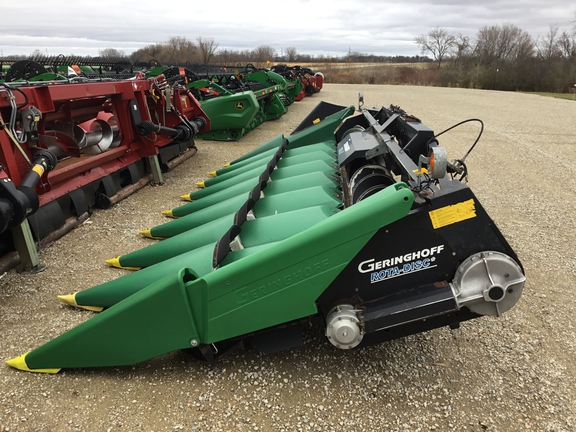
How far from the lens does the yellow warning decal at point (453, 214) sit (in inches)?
70.7

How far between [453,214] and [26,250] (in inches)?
121

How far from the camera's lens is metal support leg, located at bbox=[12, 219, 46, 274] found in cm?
319

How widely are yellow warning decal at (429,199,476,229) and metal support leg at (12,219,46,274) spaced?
2941 mm

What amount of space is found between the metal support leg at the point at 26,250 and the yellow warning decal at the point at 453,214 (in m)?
2.94

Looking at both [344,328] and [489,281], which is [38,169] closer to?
[344,328]

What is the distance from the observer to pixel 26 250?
3242mm

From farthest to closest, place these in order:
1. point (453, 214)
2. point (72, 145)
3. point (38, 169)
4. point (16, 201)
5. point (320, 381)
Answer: point (72, 145) < point (38, 169) < point (16, 201) < point (320, 381) < point (453, 214)

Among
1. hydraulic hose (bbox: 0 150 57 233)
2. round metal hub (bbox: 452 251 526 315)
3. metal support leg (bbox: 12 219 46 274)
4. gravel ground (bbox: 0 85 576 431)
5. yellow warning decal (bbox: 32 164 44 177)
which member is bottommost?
gravel ground (bbox: 0 85 576 431)

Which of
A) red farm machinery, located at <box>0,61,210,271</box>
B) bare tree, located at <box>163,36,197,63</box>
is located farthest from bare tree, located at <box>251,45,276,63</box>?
red farm machinery, located at <box>0,61,210,271</box>

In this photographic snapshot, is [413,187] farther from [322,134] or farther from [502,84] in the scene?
[502,84]

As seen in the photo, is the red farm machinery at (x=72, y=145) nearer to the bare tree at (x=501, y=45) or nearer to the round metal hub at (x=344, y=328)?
the round metal hub at (x=344, y=328)

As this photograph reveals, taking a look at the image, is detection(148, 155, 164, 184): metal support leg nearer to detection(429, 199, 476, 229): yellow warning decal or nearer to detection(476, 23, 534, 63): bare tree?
detection(429, 199, 476, 229): yellow warning decal

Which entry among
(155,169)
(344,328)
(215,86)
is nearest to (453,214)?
(344,328)

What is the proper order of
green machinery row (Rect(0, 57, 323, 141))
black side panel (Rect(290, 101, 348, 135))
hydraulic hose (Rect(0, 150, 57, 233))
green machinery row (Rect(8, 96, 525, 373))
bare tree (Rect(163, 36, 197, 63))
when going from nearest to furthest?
green machinery row (Rect(8, 96, 525, 373)) → hydraulic hose (Rect(0, 150, 57, 233)) → black side panel (Rect(290, 101, 348, 135)) → green machinery row (Rect(0, 57, 323, 141)) → bare tree (Rect(163, 36, 197, 63))
